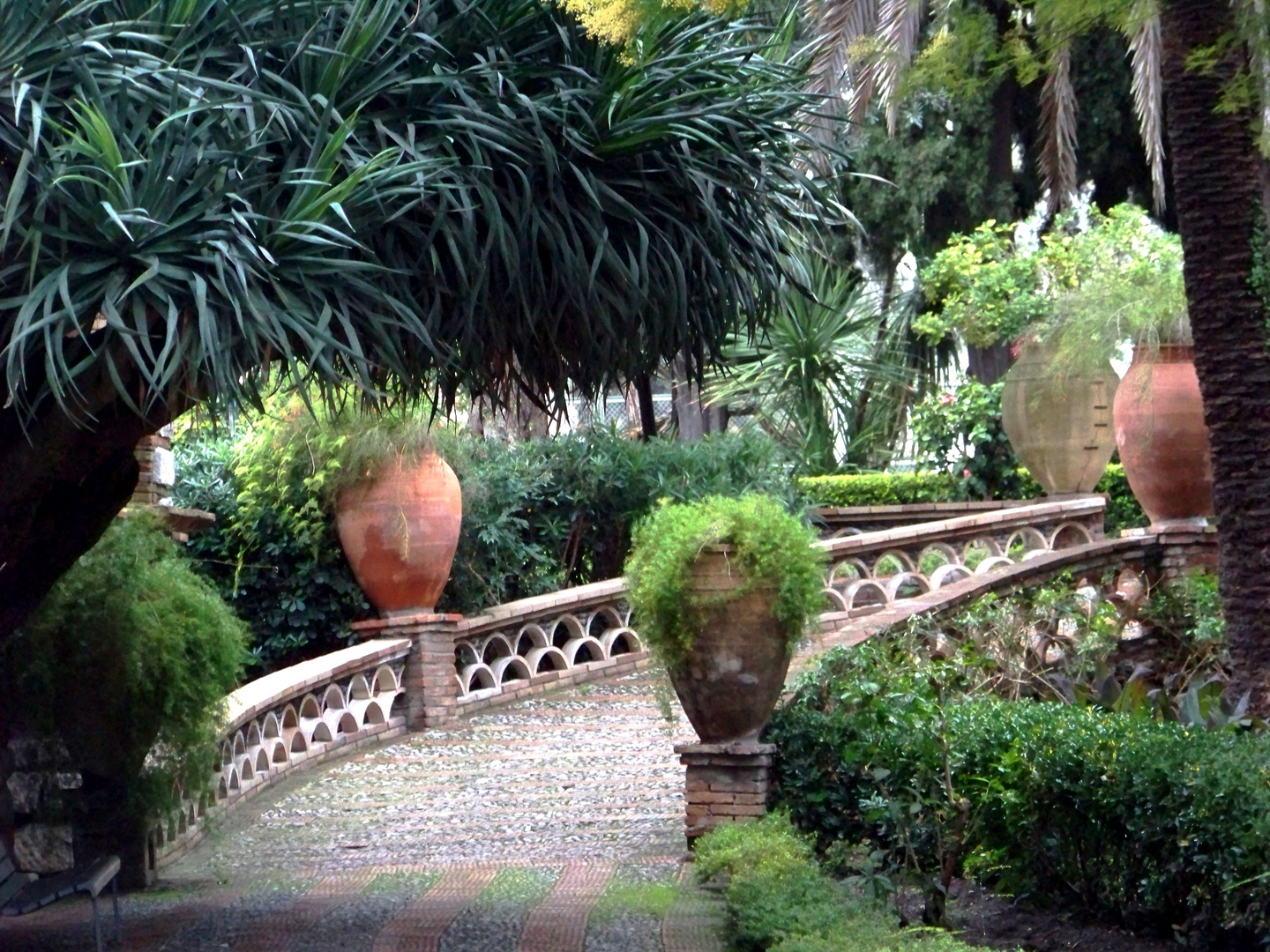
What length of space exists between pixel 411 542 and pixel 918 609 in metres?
4.04

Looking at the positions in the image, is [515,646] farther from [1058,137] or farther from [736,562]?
[1058,137]

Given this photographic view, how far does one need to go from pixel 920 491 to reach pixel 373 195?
561 inches

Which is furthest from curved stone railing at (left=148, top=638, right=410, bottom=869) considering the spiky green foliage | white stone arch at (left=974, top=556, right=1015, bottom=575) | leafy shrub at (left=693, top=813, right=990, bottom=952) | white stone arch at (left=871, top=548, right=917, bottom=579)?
white stone arch at (left=974, top=556, right=1015, bottom=575)

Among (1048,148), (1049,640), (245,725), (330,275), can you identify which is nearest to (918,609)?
(1049,640)

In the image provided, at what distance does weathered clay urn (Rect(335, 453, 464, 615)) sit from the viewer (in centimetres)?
1244

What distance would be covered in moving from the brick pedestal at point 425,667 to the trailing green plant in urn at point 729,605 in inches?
197

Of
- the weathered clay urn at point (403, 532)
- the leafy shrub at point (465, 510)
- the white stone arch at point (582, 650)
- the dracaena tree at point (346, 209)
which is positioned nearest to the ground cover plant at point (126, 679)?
the dracaena tree at point (346, 209)

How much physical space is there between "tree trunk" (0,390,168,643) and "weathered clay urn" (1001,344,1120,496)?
33.3 ft

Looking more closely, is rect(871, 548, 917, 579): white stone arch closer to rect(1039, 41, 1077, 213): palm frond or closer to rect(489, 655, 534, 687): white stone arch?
rect(489, 655, 534, 687): white stone arch

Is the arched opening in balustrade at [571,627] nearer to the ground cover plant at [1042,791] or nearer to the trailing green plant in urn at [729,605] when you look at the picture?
the ground cover plant at [1042,791]

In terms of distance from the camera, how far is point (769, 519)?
25.4 feet

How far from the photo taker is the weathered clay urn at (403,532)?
1244cm

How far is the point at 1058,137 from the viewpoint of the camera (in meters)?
18.7

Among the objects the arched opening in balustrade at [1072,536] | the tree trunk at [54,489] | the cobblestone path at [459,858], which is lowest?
the cobblestone path at [459,858]
